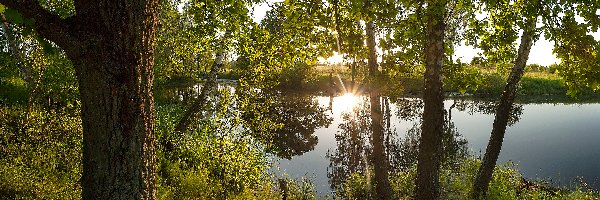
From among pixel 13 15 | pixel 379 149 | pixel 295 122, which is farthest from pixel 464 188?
pixel 295 122

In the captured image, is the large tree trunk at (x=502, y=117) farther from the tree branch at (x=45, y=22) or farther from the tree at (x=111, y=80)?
the tree branch at (x=45, y=22)

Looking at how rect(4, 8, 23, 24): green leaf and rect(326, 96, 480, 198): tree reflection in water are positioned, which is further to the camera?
rect(326, 96, 480, 198): tree reflection in water

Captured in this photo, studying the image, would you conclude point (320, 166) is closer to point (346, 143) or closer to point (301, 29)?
point (346, 143)

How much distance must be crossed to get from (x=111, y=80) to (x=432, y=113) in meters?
6.06

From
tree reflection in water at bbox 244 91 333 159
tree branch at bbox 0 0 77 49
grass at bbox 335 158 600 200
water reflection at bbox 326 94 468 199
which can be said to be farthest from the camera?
tree reflection in water at bbox 244 91 333 159

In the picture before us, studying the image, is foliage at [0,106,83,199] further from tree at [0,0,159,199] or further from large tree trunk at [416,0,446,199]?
large tree trunk at [416,0,446,199]

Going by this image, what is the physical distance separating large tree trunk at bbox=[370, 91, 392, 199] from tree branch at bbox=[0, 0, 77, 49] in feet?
28.8

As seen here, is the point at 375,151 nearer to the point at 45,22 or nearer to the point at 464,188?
the point at 464,188

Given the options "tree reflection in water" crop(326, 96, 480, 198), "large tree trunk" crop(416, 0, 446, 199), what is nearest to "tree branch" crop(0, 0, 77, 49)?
"large tree trunk" crop(416, 0, 446, 199)

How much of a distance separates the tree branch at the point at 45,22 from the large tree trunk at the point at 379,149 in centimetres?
879

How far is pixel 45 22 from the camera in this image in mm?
2814

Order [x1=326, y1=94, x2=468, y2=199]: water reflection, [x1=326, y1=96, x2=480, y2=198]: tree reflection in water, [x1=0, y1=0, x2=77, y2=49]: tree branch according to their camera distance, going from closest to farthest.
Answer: [x1=0, y1=0, x2=77, y2=49]: tree branch, [x1=326, y1=94, x2=468, y2=199]: water reflection, [x1=326, y1=96, x2=480, y2=198]: tree reflection in water

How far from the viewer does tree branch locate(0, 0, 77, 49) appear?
2.76 metres

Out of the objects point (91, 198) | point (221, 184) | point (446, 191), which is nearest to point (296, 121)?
point (446, 191)
